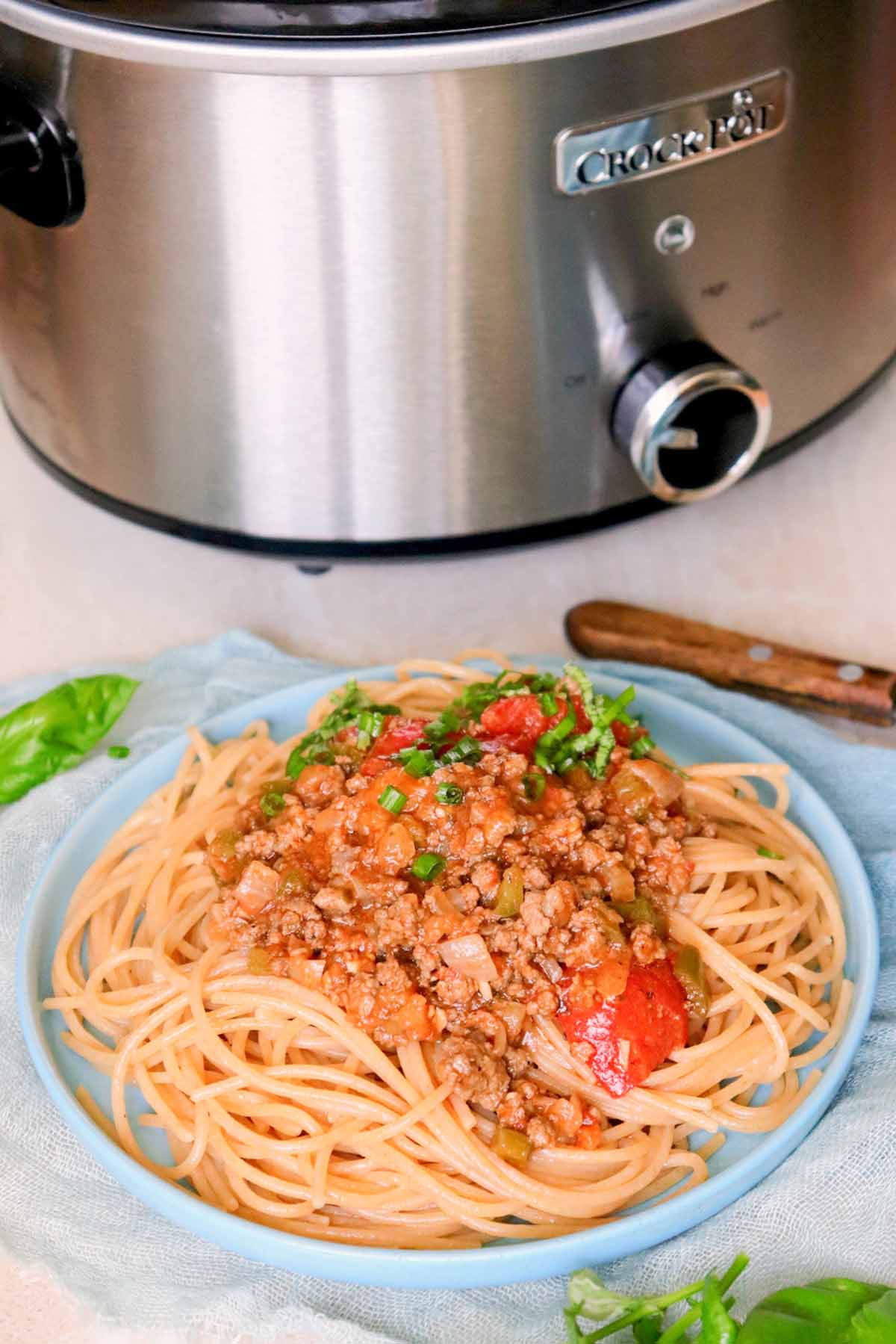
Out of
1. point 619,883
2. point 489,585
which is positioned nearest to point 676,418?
point 489,585

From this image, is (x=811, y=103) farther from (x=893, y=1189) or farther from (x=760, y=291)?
(x=893, y=1189)

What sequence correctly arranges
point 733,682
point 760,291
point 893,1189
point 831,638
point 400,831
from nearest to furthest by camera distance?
point 893,1189 → point 400,831 → point 760,291 → point 733,682 → point 831,638

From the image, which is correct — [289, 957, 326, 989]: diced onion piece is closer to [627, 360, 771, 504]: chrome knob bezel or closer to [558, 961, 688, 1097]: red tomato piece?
[558, 961, 688, 1097]: red tomato piece

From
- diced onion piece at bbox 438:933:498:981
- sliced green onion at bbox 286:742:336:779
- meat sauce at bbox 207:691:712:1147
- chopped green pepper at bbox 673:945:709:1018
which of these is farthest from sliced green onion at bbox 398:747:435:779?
chopped green pepper at bbox 673:945:709:1018

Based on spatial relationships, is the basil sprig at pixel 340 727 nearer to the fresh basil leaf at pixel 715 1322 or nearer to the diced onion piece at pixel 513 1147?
the diced onion piece at pixel 513 1147

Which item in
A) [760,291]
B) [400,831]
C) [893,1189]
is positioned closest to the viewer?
[893,1189]

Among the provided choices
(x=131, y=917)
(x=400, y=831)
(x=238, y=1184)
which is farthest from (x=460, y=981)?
(x=131, y=917)

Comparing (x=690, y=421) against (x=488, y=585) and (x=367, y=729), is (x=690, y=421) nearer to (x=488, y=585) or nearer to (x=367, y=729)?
(x=488, y=585)
